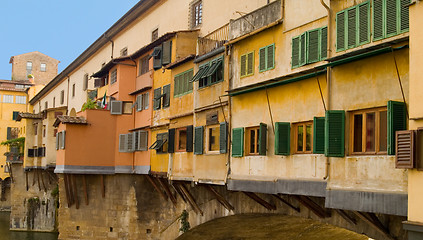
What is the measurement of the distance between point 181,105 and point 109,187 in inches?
311

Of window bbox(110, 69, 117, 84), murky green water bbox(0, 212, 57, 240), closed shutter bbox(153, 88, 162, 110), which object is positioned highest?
window bbox(110, 69, 117, 84)

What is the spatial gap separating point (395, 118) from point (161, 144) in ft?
44.5

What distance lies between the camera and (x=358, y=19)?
10.7 meters

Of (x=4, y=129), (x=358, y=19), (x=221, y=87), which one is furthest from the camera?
(x=4, y=129)

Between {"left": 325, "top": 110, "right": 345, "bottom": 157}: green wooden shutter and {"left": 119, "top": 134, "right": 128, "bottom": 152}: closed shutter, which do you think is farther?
{"left": 119, "top": 134, "right": 128, "bottom": 152}: closed shutter

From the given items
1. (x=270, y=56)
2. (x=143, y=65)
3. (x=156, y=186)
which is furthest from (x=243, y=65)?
(x=143, y=65)

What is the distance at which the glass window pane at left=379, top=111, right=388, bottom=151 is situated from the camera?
33.2 ft

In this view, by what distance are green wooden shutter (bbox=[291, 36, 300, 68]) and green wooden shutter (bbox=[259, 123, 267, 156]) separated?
1.80 meters

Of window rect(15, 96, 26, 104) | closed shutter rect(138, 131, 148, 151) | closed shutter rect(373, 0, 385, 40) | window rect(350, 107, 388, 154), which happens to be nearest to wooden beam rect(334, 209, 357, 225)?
window rect(350, 107, 388, 154)

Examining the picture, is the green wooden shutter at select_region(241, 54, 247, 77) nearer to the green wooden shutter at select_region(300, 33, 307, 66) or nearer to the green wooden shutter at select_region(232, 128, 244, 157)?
the green wooden shutter at select_region(232, 128, 244, 157)

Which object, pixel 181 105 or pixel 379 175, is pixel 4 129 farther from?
pixel 379 175

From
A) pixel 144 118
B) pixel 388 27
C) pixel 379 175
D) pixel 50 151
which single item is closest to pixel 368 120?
pixel 379 175

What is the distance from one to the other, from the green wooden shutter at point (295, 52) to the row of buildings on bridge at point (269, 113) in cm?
5

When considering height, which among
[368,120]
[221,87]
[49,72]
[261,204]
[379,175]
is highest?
[49,72]
